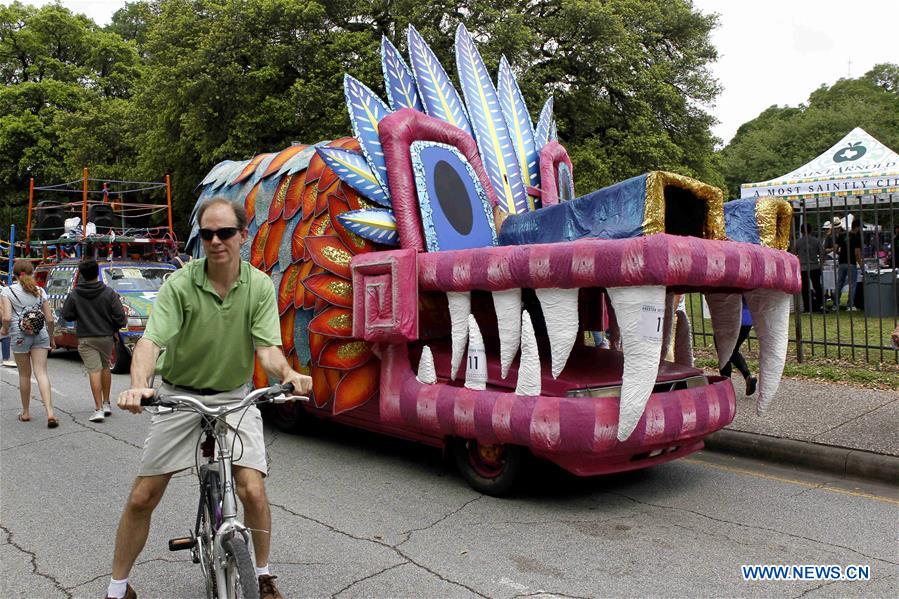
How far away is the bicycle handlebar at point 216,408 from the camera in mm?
3121

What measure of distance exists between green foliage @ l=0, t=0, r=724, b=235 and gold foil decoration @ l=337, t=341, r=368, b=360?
11803 mm

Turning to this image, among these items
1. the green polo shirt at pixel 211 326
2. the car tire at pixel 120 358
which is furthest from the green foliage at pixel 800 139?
the green polo shirt at pixel 211 326

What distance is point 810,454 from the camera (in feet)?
20.4

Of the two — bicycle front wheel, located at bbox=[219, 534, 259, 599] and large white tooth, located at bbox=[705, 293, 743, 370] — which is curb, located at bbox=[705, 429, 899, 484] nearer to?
large white tooth, located at bbox=[705, 293, 743, 370]

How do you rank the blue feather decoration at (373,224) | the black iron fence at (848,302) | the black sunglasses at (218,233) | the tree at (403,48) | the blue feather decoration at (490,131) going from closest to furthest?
the black sunglasses at (218,233)
the blue feather decoration at (373,224)
the blue feather decoration at (490,131)
the black iron fence at (848,302)
the tree at (403,48)

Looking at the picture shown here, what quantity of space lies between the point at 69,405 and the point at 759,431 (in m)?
7.60

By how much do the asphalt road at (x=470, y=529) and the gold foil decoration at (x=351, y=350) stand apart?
0.92 metres

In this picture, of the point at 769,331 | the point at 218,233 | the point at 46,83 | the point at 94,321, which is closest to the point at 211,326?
the point at 218,233

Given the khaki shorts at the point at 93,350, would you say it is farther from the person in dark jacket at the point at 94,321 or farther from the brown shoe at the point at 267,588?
the brown shoe at the point at 267,588

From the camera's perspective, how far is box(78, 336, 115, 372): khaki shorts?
8586 mm

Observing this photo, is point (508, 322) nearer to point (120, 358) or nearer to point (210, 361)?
point (210, 361)

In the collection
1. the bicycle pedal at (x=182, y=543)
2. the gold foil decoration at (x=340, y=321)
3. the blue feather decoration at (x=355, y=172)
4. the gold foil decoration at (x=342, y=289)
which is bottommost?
the bicycle pedal at (x=182, y=543)

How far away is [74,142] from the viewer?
2767 cm

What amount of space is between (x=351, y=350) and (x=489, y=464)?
4.50 feet
